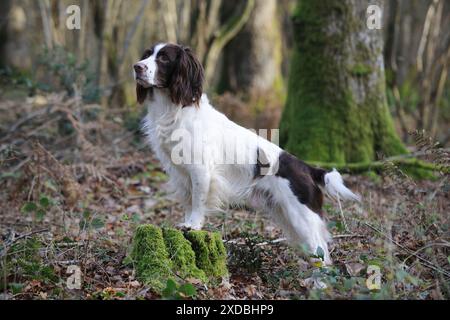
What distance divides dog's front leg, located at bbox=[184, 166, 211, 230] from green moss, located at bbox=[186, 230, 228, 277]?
25.7 inches

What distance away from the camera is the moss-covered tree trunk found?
8227 millimetres

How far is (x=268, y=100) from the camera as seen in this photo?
13.7 m

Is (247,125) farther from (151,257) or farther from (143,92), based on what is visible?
(151,257)

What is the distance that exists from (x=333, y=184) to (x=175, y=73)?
180cm

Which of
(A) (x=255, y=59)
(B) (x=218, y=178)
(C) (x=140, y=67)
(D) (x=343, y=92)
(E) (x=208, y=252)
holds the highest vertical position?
(A) (x=255, y=59)

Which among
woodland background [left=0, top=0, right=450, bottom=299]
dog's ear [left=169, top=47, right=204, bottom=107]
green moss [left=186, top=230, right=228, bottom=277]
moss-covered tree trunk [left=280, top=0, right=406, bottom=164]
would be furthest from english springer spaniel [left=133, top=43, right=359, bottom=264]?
moss-covered tree trunk [left=280, top=0, right=406, bottom=164]

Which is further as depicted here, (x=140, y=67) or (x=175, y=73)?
(x=175, y=73)

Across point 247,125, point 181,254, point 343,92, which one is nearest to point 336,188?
point 181,254

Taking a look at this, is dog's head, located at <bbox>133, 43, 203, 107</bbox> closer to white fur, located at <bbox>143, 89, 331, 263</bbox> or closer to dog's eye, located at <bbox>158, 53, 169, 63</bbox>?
dog's eye, located at <bbox>158, 53, 169, 63</bbox>

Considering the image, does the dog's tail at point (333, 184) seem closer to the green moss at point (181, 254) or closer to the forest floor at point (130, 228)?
the forest floor at point (130, 228)

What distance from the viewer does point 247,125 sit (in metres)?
12.2

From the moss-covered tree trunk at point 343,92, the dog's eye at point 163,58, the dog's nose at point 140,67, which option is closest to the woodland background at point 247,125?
the moss-covered tree trunk at point 343,92
